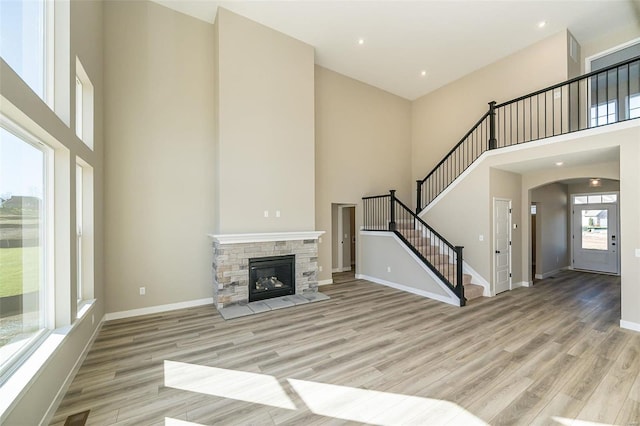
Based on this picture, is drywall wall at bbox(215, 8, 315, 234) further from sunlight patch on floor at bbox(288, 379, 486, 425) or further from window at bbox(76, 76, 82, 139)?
sunlight patch on floor at bbox(288, 379, 486, 425)

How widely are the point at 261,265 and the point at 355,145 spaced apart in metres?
4.46

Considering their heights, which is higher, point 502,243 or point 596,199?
point 596,199

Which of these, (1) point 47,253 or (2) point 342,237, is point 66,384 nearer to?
(1) point 47,253

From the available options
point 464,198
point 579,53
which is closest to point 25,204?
point 464,198

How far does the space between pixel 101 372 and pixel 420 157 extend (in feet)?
29.7

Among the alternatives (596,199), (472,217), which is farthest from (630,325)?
(596,199)

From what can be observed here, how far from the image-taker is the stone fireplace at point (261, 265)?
16.0 ft

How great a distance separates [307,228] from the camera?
5996mm

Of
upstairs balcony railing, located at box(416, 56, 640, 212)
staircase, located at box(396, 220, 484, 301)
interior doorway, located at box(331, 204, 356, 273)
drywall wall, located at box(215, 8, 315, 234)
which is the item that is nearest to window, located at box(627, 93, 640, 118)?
upstairs balcony railing, located at box(416, 56, 640, 212)

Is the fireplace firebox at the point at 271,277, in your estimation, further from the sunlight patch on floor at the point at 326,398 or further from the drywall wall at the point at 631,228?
the drywall wall at the point at 631,228

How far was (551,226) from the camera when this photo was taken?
323 inches

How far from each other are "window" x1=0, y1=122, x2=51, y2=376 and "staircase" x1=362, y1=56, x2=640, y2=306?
5976 millimetres

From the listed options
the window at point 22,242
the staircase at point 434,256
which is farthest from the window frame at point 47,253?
the staircase at point 434,256

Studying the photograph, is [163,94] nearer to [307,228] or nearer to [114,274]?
[114,274]
